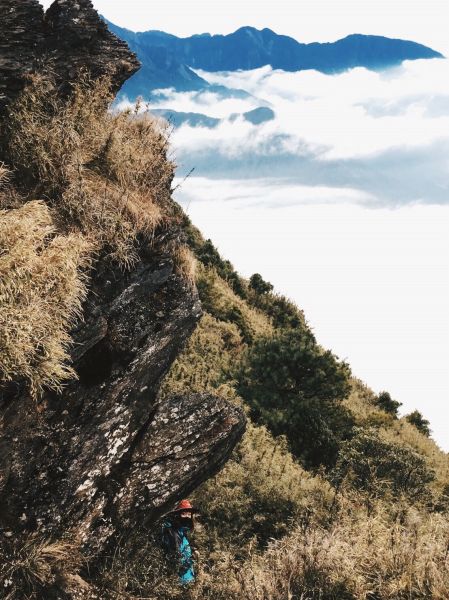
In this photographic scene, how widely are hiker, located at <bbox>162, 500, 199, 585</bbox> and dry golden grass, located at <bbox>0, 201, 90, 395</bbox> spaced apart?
304 cm

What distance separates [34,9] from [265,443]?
11.3m

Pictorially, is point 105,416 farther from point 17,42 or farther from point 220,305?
point 220,305

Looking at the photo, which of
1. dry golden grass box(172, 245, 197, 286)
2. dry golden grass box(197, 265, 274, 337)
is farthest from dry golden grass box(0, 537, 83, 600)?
dry golden grass box(197, 265, 274, 337)

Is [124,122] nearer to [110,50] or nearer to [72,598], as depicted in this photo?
[110,50]

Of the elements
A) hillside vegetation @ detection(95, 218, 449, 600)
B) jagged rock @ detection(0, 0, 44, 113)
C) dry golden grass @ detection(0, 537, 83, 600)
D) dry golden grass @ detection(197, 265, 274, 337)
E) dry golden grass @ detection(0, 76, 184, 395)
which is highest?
jagged rock @ detection(0, 0, 44, 113)

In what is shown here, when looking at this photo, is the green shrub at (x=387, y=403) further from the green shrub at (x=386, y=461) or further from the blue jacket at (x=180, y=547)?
the blue jacket at (x=180, y=547)

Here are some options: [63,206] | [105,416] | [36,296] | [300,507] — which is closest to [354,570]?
[300,507]

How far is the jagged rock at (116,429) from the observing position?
5.67 meters

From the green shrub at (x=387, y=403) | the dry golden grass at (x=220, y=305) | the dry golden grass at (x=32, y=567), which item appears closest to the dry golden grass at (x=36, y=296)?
the dry golden grass at (x=32, y=567)

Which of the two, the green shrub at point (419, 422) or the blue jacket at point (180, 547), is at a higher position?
the green shrub at point (419, 422)

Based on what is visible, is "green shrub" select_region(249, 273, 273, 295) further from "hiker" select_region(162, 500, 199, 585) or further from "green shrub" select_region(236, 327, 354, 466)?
"hiker" select_region(162, 500, 199, 585)

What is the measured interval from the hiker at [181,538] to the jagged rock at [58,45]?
693 cm

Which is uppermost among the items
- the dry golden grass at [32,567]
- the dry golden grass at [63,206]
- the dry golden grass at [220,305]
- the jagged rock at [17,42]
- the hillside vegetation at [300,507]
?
the jagged rock at [17,42]

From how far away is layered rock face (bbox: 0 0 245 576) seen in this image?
18.6 ft
